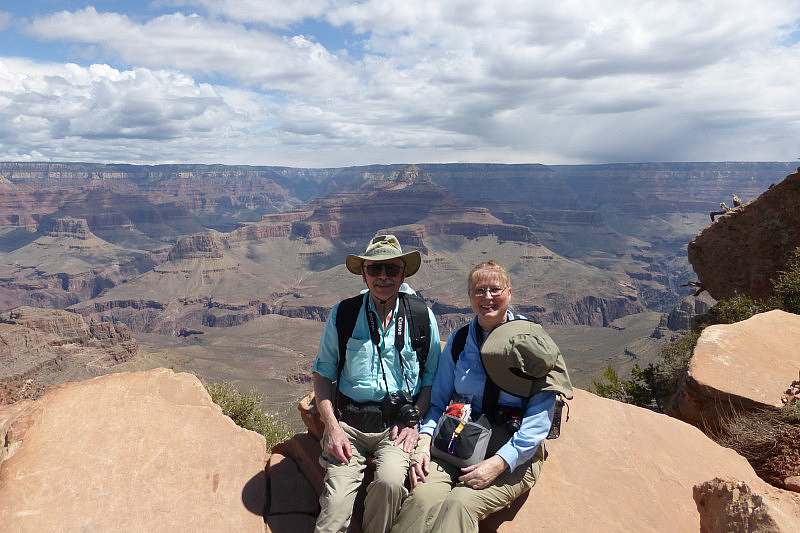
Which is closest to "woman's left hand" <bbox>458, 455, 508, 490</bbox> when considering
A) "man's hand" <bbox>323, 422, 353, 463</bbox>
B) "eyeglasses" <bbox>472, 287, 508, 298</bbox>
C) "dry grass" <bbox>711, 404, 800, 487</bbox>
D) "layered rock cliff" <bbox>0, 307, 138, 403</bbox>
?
"man's hand" <bbox>323, 422, 353, 463</bbox>

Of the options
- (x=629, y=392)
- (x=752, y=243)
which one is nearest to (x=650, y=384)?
(x=629, y=392)

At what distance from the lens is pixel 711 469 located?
5582 millimetres

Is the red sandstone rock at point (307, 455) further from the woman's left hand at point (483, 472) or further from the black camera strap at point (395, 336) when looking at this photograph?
the woman's left hand at point (483, 472)

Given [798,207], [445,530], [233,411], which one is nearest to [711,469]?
[445,530]

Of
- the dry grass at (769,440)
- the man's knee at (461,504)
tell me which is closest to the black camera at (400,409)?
the man's knee at (461,504)

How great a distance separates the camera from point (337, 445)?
4855 millimetres

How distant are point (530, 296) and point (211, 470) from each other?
19281 centimetres

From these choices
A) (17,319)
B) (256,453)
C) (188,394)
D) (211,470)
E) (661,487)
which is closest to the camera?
(661,487)

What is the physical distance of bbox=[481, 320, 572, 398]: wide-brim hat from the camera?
14.8 feet

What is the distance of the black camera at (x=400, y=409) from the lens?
5.06m

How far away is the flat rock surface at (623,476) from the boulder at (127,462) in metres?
3.15

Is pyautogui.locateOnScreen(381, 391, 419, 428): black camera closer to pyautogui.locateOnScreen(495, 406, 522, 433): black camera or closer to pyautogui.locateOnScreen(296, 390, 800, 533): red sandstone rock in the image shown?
pyautogui.locateOnScreen(495, 406, 522, 433): black camera

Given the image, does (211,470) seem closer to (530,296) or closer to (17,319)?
(17,319)

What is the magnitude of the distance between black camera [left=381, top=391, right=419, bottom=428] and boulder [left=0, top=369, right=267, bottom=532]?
76.2 inches
